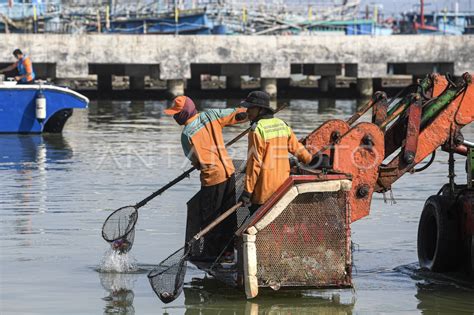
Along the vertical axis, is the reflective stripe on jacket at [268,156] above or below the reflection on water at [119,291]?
above

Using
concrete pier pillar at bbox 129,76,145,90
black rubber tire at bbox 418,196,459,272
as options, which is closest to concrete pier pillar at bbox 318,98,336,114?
concrete pier pillar at bbox 129,76,145,90

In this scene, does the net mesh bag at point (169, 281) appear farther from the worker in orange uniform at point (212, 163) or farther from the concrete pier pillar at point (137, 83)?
the concrete pier pillar at point (137, 83)

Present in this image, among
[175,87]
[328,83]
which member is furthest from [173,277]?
[328,83]

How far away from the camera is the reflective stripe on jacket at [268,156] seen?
10406mm

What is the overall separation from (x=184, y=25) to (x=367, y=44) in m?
16.6

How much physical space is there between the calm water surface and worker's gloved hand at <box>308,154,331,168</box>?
1.20 meters

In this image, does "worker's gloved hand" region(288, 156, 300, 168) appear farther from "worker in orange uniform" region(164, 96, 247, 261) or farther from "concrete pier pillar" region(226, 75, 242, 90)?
"concrete pier pillar" region(226, 75, 242, 90)

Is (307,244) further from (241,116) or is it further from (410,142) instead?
(241,116)

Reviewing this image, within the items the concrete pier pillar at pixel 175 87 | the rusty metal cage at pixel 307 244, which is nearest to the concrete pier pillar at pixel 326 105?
the concrete pier pillar at pixel 175 87

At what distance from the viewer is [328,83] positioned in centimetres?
4697

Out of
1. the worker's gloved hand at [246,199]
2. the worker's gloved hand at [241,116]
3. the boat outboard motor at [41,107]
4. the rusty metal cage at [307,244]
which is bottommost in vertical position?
the boat outboard motor at [41,107]

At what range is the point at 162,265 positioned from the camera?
35.5 ft

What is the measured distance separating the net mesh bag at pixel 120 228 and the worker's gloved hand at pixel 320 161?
204cm

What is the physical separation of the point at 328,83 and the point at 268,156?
121ft
